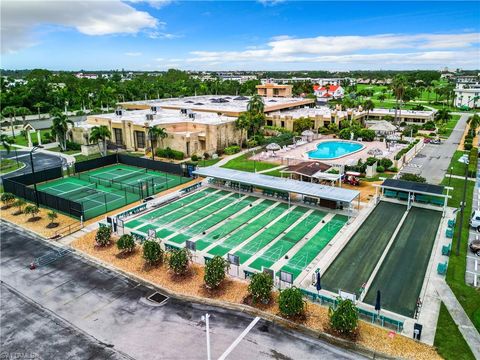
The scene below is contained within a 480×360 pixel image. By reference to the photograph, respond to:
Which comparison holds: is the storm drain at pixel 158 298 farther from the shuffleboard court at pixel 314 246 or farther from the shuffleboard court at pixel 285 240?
the shuffleboard court at pixel 314 246

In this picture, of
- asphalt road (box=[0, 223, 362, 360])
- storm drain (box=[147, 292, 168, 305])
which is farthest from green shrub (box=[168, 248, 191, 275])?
asphalt road (box=[0, 223, 362, 360])

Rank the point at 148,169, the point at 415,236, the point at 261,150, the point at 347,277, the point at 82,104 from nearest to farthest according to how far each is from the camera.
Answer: the point at 347,277 < the point at 415,236 < the point at 148,169 < the point at 261,150 < the point at 82,104

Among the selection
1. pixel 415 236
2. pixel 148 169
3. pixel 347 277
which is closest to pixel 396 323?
pixel 347 277

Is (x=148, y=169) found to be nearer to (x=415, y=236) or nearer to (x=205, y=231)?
(x=205, y=231)

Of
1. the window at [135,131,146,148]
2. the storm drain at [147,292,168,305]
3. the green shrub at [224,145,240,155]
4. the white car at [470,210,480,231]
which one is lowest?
the storm drain at [147,292,168,305]

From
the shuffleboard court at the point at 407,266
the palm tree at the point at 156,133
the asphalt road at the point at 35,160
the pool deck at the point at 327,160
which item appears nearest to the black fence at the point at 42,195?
the asphalt road at the point at 35,160

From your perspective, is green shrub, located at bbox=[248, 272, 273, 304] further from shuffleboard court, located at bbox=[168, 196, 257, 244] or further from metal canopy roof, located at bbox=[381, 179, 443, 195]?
metal canopy roof, located at bbox=[381, 179, 443, 195]
